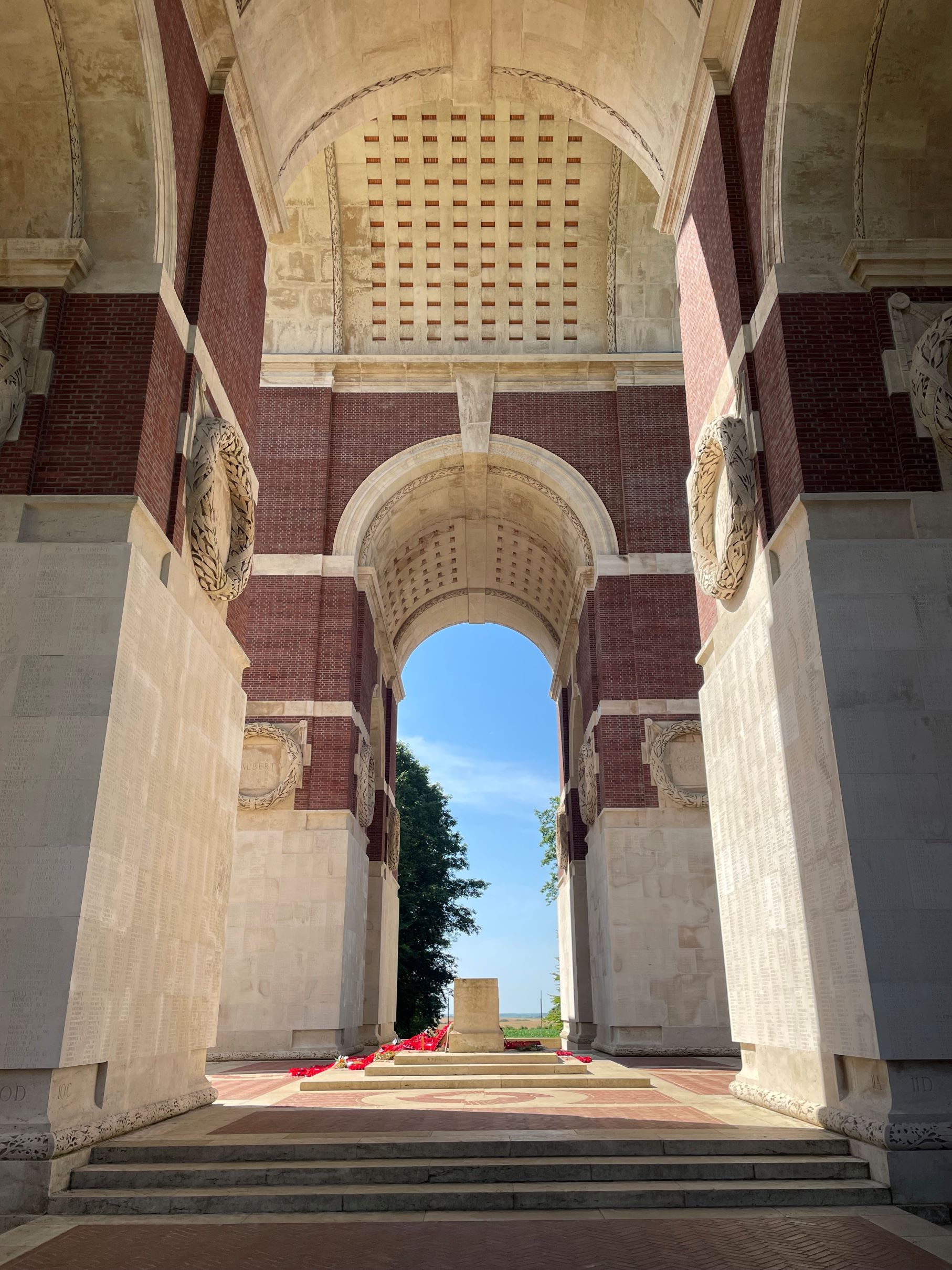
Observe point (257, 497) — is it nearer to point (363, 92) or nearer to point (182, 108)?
point (182, 108)

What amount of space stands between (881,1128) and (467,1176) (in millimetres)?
2978

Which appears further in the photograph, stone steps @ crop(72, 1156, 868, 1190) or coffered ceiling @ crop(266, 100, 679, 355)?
coffered ceiling @ crop(266, 100, 679, 355)

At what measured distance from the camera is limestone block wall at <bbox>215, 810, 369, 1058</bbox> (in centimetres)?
1884

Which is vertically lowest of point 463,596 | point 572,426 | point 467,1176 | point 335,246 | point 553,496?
point 467,1176

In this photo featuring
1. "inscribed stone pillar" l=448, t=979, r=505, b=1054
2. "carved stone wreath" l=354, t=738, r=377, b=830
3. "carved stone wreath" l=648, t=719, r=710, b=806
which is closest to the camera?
"inscribed stone pillar" l=448, t=979, r=505, b=1054

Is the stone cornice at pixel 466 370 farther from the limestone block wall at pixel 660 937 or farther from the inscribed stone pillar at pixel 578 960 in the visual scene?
the inscribed stone pillar at pixel 578 960

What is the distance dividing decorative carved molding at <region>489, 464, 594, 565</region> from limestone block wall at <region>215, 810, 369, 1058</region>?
8.65 metres

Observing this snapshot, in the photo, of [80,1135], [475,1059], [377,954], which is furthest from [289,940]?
[80,1135]

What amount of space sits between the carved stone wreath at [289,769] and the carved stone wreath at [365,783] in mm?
1417

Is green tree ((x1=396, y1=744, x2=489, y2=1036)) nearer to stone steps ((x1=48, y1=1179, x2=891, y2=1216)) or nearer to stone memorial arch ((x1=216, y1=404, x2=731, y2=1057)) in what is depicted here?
stone memorial arch ((x1=216, y1=404, x2=731, y2=1057))

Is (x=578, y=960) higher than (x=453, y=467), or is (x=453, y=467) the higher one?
(x=453, y=467)

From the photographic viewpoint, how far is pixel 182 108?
1052 cm

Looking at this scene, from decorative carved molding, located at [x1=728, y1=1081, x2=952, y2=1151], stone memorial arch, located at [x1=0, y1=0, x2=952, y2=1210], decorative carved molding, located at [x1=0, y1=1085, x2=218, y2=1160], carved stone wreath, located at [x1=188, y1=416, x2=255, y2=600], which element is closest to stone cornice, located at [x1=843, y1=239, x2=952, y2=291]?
stone memorial arch, located at [x1=0, y1=0, x2=952, y2=1210]

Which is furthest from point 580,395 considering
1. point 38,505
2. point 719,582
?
point 38,505
